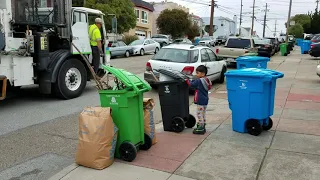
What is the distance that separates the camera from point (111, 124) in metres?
4.33

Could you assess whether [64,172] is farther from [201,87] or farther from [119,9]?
[119,9]

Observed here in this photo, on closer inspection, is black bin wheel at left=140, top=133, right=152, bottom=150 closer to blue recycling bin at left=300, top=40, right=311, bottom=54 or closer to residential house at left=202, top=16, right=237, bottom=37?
blue recycling bin at left=300, top=40, right=311, bottom=54

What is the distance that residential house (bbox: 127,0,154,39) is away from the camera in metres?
49.8

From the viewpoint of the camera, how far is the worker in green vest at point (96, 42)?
31.4ft

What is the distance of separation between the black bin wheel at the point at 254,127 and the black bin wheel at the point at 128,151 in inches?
88.0

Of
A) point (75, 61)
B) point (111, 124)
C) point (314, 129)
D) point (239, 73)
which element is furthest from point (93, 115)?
point (75, 61)

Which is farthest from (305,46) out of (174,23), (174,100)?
(174,100)

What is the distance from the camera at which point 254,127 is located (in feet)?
18.7

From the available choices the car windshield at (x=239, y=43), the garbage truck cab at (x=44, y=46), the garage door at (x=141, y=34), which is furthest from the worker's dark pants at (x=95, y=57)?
the garage door at (x=141, y=34)

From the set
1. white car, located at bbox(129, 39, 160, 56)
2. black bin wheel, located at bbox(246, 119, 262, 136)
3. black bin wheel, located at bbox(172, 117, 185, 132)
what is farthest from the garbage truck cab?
white car, located at bbox(129, 39, 160, 56)

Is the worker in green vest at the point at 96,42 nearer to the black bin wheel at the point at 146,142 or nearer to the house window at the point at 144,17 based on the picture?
A: the black bin wheel at the point at 146,142

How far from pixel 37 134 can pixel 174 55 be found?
214 inches

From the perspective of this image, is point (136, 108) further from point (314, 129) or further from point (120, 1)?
point (120, 1)

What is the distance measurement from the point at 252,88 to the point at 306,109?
3.00 m
